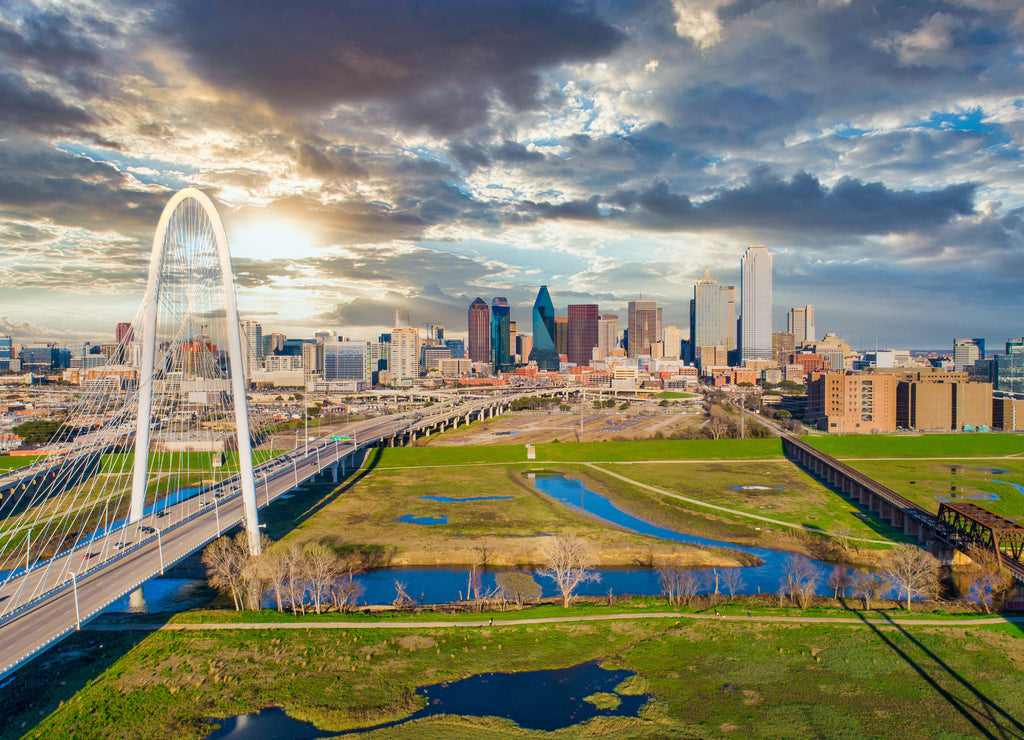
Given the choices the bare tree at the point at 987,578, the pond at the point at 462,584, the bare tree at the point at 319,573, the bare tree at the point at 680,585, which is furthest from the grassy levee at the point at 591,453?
the bare tree at the point at 987,578

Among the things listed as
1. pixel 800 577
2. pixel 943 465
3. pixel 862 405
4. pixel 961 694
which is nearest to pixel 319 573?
pixel 800 577

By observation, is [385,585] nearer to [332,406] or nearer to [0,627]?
[0,627]

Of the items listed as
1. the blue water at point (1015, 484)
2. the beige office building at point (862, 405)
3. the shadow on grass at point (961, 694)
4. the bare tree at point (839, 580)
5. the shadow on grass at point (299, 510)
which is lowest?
the shadow on grass at point (299, 510)

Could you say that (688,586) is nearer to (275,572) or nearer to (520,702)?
(520,702)

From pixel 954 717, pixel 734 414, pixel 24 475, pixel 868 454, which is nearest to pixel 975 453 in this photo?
pixel 868 454

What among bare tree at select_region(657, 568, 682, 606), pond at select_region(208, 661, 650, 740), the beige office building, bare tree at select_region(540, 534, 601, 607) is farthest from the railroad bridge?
the beige office building

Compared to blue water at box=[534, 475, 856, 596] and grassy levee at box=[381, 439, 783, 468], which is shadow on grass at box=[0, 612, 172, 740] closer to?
blue water at box=[534, 475, 856, 596]

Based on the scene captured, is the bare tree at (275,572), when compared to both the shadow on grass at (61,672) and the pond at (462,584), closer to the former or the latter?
the pond at (462,584)
